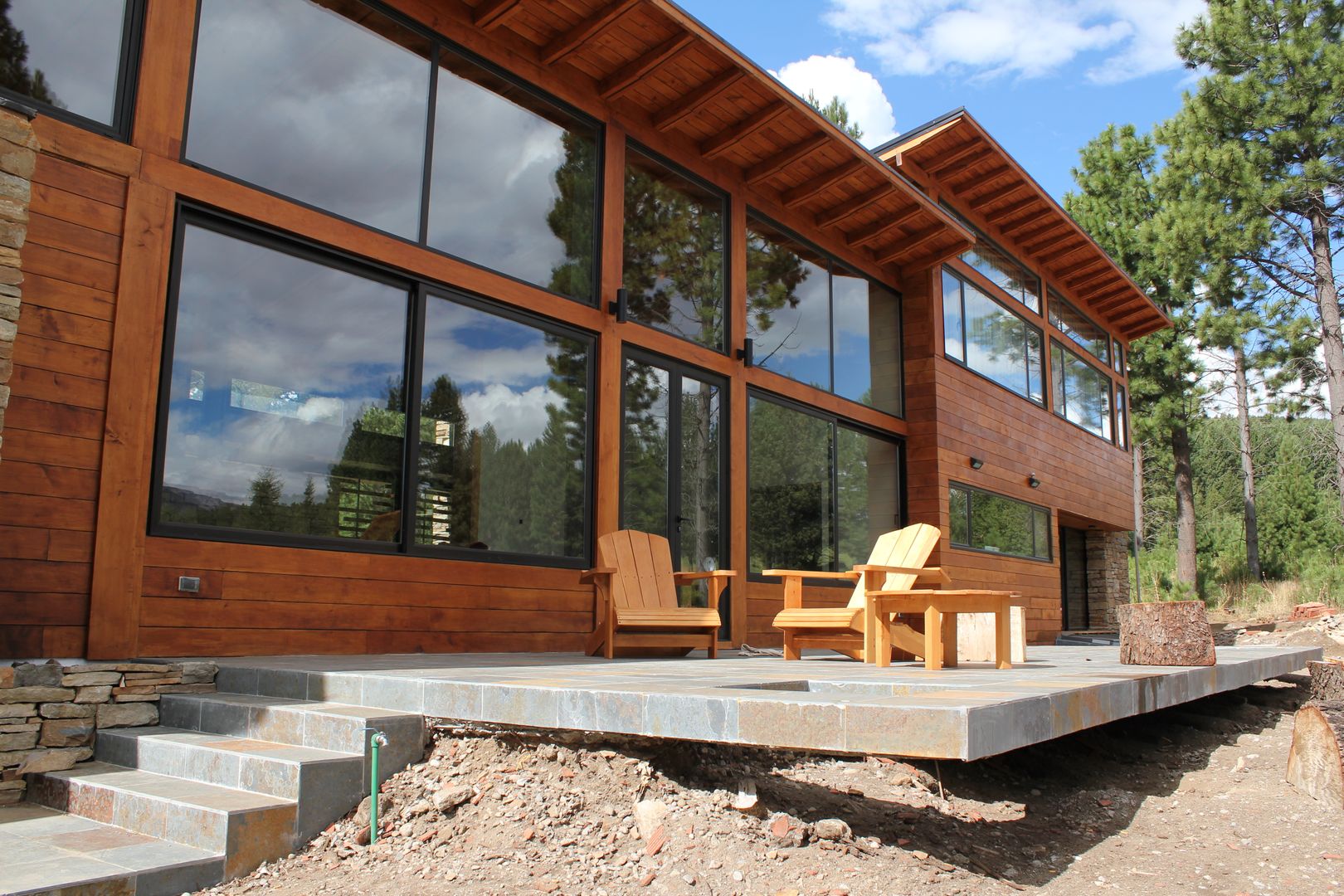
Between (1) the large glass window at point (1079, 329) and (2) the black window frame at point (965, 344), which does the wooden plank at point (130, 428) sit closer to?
(2) the black window frame at point (965, 344)

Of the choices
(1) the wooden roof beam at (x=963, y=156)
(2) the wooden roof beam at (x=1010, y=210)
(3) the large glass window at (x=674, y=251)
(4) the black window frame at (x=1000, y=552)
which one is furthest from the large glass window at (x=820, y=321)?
(2) the wooden roof beam at (x=1010, y=210)

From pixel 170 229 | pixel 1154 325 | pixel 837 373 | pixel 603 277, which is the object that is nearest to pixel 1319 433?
pixel 1154 325

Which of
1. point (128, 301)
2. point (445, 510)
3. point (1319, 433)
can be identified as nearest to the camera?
point (128, 301)

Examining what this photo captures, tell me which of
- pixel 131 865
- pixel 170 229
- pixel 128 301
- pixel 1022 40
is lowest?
pixel 131 865

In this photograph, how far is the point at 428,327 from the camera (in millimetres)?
5734

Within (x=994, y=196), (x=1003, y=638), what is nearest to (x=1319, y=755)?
(x=1003, y=638)

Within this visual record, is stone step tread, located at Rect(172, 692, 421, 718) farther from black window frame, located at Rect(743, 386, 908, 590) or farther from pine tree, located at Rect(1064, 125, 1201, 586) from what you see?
pine tree, located at Rect(1064, 125, 1201, 586)

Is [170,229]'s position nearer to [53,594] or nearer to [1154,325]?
[53,594]

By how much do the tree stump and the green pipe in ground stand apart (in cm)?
357

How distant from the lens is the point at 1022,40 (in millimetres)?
28094

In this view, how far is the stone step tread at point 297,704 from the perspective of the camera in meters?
3.32

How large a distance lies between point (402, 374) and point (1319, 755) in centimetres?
459

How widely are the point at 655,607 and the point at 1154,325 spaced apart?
1314cm

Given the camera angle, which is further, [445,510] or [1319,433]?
[1319,433]
